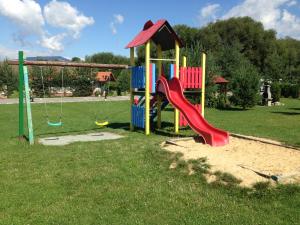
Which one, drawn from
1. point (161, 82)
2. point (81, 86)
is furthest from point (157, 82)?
point (81, 86)

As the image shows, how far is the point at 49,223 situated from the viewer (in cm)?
427

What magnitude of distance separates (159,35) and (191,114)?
3376 millimetres

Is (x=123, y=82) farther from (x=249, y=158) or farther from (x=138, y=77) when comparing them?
(x=249, y=158)

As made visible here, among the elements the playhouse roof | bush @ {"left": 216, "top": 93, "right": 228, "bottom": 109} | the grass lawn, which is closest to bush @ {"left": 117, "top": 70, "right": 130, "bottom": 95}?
bush @ {"left": 216, "top": 93, "right": 228, "bottom": 109}

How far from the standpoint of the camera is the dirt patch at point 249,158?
5.78m

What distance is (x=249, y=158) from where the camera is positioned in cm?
704

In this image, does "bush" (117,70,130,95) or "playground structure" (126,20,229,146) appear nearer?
"playground structure" (126,20,229,146)

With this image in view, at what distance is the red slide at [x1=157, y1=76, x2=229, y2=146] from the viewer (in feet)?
28.6

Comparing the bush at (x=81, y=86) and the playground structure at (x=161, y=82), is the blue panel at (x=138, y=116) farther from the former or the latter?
the bush at (x=81, y=86)

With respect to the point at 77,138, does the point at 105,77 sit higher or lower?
higher

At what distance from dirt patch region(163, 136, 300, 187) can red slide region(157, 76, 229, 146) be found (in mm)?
279

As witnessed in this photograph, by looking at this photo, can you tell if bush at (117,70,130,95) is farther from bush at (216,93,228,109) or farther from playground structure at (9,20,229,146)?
playground structure at (9,20,229,146)

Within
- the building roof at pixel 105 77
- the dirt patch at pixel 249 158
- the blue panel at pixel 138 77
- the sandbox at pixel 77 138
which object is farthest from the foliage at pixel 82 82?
the dirt patch at pixel 249 158

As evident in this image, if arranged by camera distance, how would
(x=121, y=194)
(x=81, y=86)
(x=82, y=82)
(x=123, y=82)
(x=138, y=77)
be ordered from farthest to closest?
(x=123, y=82)
(x=81, y=86)
(x=82, y=82)
(x=138, y=77)
(x=121, y=194)
